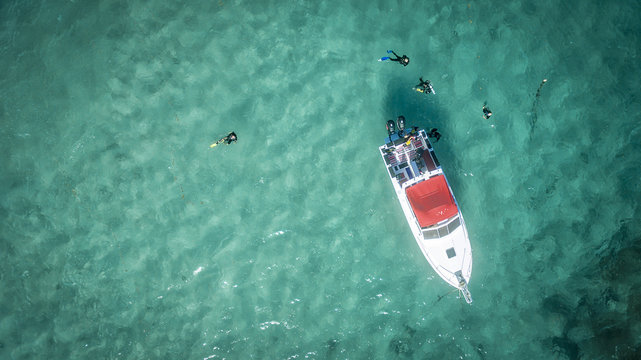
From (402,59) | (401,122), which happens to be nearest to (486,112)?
(401,122)

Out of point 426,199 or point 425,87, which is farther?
point 425,87

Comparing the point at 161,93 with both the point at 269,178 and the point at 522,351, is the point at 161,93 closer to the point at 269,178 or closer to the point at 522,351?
the point at 269,178

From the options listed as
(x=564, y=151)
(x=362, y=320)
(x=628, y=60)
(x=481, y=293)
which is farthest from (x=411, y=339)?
(x=628, y=60)

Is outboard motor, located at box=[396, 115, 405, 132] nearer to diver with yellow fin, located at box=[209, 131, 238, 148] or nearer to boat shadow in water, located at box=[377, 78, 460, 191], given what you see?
boat shadow in water, located at box=[377, 78, 460, 191]

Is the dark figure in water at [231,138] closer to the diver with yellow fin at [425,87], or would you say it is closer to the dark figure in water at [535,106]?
the diver with yellow fin at [425,87]

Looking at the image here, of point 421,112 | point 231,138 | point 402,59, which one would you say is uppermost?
point 402,59

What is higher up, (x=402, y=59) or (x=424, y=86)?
(x=402, y=59)

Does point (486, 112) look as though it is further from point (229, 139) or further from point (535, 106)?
point (229, 139)

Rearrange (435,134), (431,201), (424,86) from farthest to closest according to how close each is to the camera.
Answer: (424,86) < (435,134) < (431,201)
